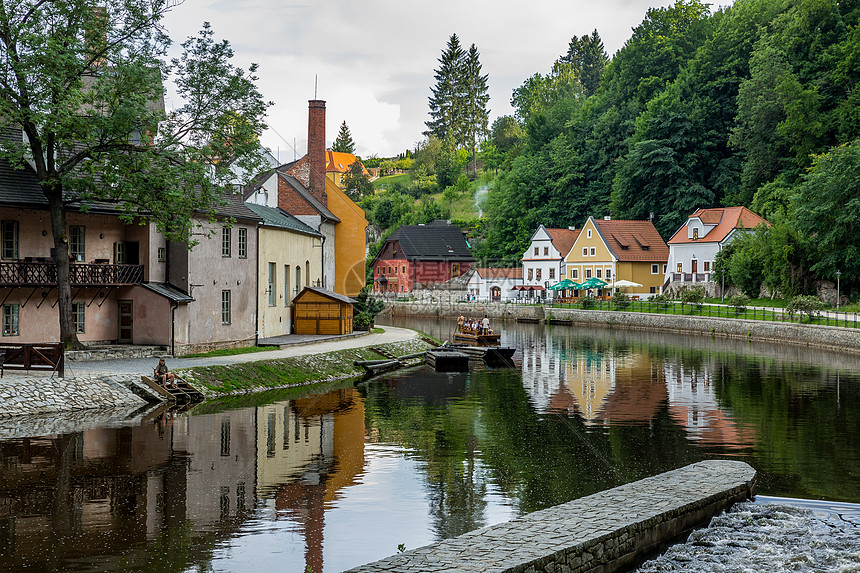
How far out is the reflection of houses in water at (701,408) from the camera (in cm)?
2289

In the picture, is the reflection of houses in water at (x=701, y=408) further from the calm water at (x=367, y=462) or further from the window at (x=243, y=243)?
the window at (x=243, y=243)

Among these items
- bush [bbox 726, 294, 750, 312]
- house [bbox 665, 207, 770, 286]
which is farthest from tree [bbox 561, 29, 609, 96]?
bush [bbox 726, 294, 750, 312]

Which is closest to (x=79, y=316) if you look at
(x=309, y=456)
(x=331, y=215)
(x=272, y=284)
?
(x=272, y=284)

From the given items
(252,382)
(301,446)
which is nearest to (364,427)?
(301,446)

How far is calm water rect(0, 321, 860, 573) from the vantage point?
43.8ft

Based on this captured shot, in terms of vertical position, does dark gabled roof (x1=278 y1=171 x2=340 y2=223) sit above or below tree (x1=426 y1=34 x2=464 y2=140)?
below

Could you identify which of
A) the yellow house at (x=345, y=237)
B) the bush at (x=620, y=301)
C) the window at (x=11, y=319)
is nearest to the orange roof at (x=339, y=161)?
the bush at (x=620, y=301)

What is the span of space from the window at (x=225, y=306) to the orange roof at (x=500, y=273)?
6336cm

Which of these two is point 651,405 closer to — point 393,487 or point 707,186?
point 393,487

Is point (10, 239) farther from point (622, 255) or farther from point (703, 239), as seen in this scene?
point (622, 255)

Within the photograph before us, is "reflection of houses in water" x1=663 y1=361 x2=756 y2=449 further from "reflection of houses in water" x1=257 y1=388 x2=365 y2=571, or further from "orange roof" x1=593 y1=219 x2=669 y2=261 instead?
"orange roof" x1=593 y1=219 x2=669 y2=261

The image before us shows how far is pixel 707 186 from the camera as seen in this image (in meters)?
96.5

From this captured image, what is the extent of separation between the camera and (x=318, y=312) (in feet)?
155

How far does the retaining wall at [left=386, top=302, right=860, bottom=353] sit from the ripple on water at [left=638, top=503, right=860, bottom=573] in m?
35.1
